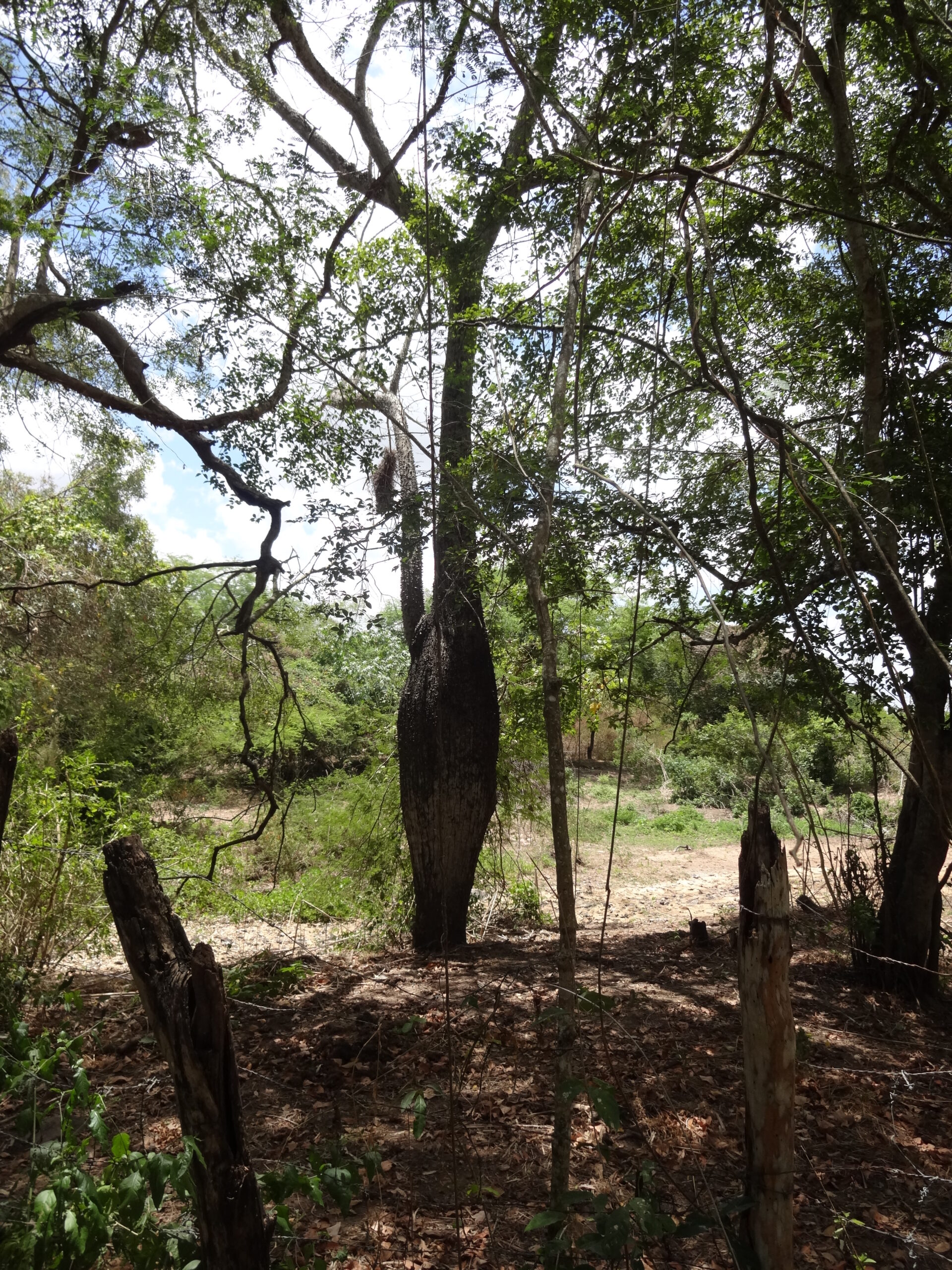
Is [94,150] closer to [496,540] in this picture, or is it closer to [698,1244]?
[496,540]

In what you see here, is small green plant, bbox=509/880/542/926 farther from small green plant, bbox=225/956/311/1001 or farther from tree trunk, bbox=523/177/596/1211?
tree trunk, bbox=523/177/596/1211

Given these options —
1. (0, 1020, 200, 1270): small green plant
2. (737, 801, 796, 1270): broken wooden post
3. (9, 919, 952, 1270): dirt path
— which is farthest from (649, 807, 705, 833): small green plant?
(0, 1020, 200, 1270): small green plant

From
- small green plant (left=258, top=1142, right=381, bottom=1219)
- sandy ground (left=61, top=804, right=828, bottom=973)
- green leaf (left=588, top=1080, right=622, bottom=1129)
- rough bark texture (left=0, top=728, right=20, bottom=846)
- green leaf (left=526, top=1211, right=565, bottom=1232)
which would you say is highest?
rough bark texture (left=0, top=728, right=20, bottom=846)

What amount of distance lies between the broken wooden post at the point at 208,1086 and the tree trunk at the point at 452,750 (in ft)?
10.7

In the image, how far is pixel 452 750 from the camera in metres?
5.09

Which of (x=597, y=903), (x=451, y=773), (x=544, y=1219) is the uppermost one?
(x=451, y=773)

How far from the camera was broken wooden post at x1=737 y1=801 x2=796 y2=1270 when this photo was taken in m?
1.53

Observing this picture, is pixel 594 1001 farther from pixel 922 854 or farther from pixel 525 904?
pixel 525 904

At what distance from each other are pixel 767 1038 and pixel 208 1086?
3.92ft

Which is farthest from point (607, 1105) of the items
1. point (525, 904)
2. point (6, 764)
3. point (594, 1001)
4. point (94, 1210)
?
point (525, 904)

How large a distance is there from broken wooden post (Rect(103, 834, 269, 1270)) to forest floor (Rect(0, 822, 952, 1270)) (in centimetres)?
31

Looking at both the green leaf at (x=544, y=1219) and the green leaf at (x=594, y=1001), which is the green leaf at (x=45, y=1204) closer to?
the green leaf at (x=544, y=1219)

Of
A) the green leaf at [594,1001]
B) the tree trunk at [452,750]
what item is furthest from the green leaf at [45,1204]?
the tree trunk at [452,750]

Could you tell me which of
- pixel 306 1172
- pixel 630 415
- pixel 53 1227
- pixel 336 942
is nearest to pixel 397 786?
pixel 336 942
